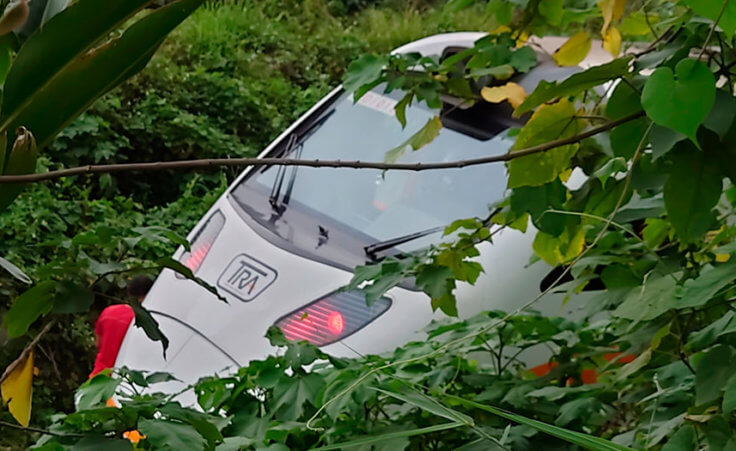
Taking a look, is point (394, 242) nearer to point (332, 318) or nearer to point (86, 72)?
point (332, 318)

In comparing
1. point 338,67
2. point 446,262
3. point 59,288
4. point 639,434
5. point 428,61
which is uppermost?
point 428,61

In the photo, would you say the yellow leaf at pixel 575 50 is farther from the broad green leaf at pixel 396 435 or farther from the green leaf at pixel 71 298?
the broad green leaf at pixel 396 435

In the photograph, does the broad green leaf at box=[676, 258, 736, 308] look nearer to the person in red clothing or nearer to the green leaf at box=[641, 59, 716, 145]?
the green leaf at box=[641, 59, 716, 145]

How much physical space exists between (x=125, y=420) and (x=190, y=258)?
8.64 ft

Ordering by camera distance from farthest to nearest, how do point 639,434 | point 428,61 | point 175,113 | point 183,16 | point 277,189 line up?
point 175,113 < point 277,189 < point 428,61 < point 639,434 < point 183,16

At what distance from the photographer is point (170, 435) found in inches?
44.9

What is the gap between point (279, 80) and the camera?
811cm

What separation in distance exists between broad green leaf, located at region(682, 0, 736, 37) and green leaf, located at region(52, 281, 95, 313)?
0.86 meters

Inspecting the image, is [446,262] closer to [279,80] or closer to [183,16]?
[183,16]

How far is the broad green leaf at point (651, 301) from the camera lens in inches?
49.9

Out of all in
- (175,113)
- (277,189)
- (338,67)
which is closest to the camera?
(277,189)

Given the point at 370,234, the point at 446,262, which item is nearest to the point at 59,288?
the point at 446,262

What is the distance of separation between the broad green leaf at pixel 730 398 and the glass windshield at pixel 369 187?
2167 millimetres

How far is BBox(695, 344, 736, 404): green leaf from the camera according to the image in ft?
3.76
